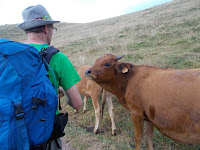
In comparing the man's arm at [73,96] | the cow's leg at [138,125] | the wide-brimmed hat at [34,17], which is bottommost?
the cow's leg at [138,125]

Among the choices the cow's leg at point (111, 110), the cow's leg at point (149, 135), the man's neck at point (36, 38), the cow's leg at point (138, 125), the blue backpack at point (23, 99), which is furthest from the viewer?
the cow's leg at point (111, 110)

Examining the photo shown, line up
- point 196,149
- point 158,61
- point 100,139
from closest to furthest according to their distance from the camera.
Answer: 1. point 196,149
2. point 100,139
3. point 158,61

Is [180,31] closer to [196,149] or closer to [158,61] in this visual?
[158,61]

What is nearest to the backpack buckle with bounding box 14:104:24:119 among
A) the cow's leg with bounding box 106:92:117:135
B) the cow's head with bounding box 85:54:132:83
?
the cow's head with bounding box 85:54:132:83

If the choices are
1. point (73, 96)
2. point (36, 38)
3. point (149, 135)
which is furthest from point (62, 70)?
point (149, 135)

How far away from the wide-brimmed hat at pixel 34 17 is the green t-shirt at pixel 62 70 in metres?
0.25

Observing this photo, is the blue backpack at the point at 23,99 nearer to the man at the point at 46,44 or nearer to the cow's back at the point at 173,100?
the man at the point at 46,44

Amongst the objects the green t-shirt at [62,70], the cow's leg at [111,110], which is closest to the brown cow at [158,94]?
the cow's leg at [111,110]

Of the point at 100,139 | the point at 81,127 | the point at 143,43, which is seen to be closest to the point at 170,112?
the point at 100,139

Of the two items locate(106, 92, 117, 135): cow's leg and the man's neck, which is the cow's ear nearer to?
locate(106, 92, 117, 135): cow's leg

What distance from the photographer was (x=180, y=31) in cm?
1241

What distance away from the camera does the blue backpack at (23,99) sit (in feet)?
5.49

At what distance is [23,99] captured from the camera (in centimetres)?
175

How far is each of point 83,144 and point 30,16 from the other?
3.28m
